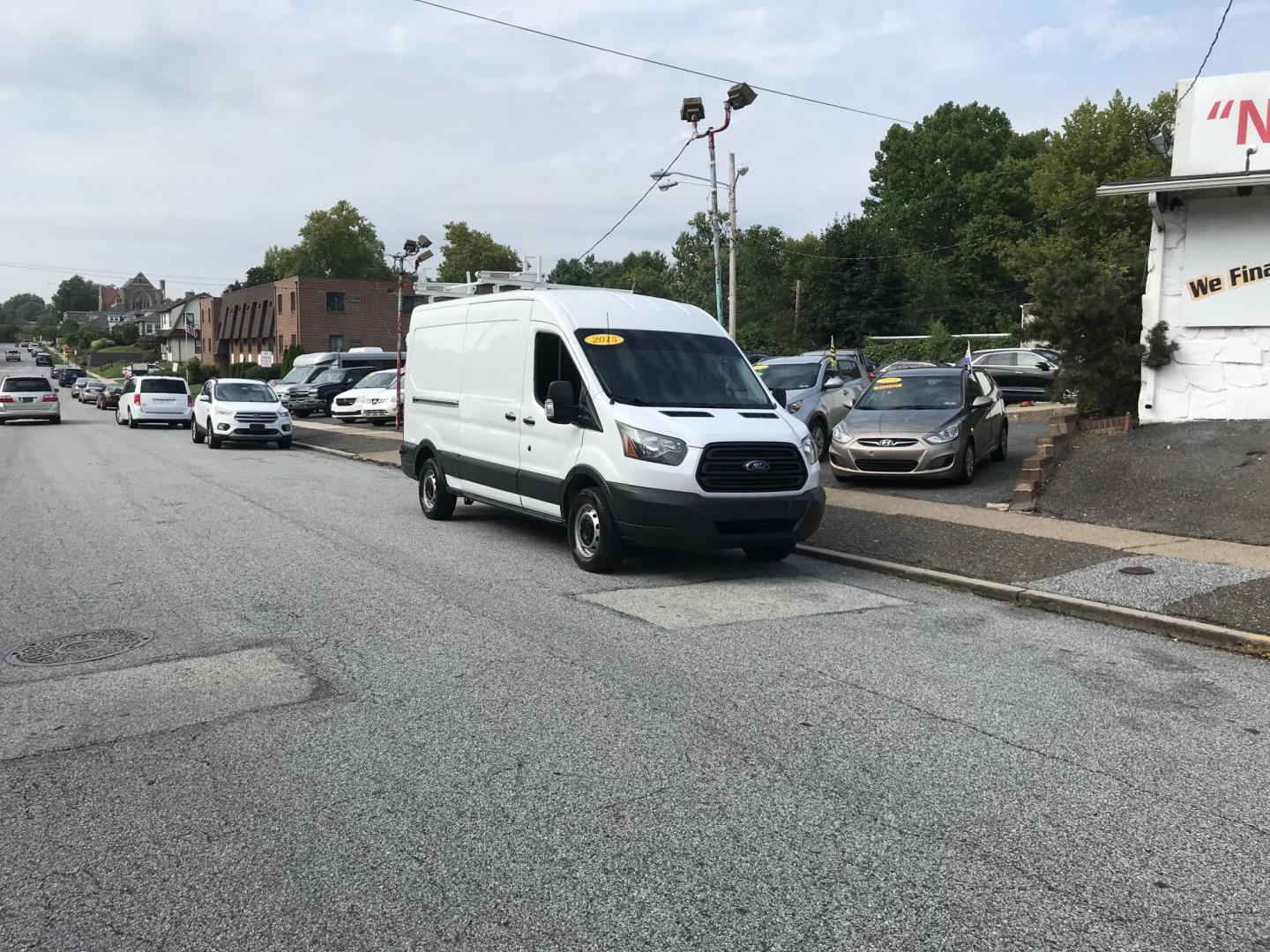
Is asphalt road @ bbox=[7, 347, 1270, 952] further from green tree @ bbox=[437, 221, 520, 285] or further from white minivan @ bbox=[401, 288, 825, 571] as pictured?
green tree @ bbox=[437, 221, 520, 285]

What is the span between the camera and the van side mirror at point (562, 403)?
Answer: 30.5 feet

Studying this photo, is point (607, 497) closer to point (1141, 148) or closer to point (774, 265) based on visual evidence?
point (1141, 148)

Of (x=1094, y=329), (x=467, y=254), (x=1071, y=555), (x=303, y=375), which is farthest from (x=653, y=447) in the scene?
(x=467, y=254)

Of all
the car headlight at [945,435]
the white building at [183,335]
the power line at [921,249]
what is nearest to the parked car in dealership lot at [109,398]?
the white building at [183,335]

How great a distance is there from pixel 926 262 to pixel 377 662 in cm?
6263

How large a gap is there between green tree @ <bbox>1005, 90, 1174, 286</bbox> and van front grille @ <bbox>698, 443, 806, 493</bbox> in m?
46.3

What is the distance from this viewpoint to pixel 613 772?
446cm

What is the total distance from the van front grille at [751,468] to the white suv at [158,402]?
27104 millimetres

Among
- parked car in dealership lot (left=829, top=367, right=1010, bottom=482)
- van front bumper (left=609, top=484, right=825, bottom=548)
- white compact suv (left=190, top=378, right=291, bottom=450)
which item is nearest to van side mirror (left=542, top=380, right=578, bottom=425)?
van front bumper (left=609, top=484, right=825, bottom=548)

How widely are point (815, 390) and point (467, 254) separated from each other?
94982mm

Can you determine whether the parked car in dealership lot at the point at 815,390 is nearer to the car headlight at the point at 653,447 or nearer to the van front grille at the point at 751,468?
the van front grille at the point at 751,468

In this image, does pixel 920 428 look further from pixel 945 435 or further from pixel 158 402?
pixel 158 402

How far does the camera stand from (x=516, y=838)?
3.82 meters

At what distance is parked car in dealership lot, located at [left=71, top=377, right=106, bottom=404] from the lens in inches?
2520
